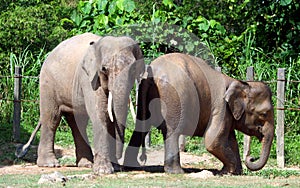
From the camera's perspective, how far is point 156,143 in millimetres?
13719

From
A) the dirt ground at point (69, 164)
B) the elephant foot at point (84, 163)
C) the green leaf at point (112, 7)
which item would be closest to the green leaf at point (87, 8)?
the green leaf at point (112, 7)

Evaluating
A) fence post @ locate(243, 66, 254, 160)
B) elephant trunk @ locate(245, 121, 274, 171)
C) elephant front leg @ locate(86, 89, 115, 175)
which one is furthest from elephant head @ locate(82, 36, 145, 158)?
fence post @ locate(243, 66, 254, 160)

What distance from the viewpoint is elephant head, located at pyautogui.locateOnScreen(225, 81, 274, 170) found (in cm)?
973

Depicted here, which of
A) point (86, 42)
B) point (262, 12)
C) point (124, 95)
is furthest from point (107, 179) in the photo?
point (262, 12)

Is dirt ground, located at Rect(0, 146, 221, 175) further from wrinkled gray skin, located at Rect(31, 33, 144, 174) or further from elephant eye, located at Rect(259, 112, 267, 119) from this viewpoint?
elephant eye, located at Rect(259, 112, 267, 119)

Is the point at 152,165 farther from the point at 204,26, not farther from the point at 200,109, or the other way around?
the point at 204,26

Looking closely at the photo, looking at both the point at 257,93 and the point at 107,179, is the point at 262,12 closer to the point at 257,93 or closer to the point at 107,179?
the point at 257,93

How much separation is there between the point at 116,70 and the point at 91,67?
69cm

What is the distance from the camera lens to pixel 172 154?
31.0 feet

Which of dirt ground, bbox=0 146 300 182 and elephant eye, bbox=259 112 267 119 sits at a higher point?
elephant eye, bbox=259 112 267 119

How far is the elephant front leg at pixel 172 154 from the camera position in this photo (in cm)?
944

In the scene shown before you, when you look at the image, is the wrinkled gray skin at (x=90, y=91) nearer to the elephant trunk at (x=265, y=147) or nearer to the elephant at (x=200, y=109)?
the elephant at (x=200, y=109)

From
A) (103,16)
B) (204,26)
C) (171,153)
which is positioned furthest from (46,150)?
(204,26)

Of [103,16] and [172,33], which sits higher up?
[103,16]
